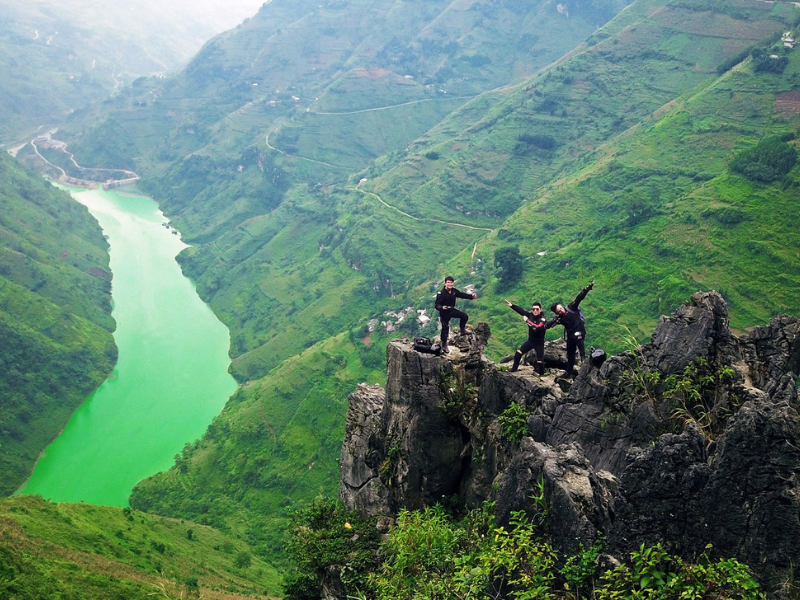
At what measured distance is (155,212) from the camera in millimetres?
154375

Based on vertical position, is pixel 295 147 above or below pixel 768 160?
above

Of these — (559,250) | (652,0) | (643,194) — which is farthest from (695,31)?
(559,250)

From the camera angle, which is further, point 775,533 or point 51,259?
point 51,259

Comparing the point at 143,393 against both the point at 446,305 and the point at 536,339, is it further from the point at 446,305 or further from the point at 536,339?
the point at 536,339

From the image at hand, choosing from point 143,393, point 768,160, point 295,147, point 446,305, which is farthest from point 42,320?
point 768,160

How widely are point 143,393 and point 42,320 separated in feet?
59.0

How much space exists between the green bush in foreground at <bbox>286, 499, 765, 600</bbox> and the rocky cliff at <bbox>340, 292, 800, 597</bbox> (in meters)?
0.40

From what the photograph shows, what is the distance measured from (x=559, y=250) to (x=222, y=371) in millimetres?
49265

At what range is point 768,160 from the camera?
2190 inches

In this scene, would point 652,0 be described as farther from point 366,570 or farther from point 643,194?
point 366,570

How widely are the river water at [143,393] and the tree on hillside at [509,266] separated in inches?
1524

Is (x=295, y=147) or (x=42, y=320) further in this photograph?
(x=295, y=147)

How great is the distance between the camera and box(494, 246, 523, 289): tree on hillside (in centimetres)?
6581

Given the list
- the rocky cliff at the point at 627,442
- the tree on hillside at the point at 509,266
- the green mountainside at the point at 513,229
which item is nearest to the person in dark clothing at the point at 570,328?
the rocky cliff at the point at 627,442
